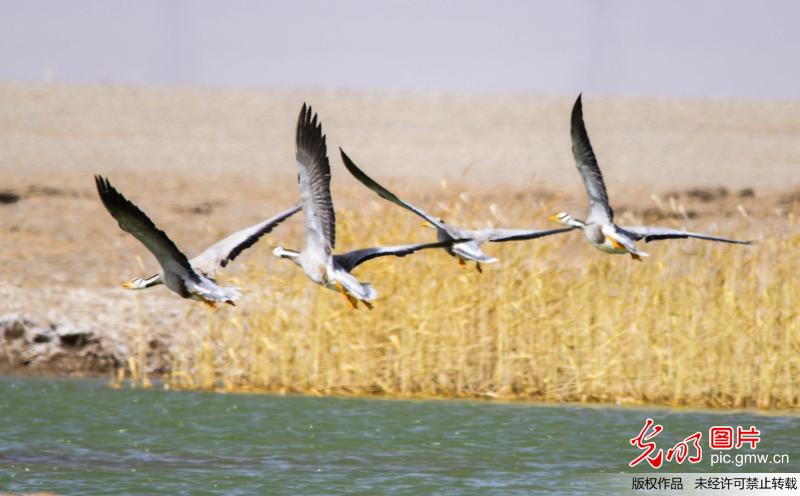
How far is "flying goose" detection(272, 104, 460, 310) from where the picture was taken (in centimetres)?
1228

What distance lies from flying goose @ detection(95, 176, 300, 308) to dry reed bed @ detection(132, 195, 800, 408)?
224 inches

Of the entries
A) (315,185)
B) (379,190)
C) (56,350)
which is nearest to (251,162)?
(56,350)

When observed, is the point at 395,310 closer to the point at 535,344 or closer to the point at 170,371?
the point at 535,344

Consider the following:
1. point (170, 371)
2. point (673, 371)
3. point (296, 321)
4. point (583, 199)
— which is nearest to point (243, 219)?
point (583, 199)

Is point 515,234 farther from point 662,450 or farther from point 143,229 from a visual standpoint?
point 662,450

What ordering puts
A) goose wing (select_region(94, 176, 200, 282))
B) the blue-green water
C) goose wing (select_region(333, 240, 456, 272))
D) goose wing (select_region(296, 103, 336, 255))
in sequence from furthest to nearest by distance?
the blue-green water, goose wing (select_region(296, 103, 336, 255)), goose wing (select_region(94, 176, 200, 282)), goose wing (select_region(333, 240, 456, 272))

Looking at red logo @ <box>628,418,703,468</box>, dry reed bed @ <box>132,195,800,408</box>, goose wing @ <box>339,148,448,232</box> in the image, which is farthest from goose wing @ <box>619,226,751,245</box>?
dry reed bed @ <box>132,195,800,408</box>

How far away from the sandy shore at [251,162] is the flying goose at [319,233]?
7.96 m

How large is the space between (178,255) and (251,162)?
32791mm

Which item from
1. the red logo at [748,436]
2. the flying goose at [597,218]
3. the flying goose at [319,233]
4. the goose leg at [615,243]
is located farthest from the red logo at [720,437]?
the flying goose at [319,233]

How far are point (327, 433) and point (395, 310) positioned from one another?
238cm

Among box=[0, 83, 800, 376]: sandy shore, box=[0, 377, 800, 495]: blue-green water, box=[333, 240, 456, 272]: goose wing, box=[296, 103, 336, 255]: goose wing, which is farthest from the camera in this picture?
box=[0, 83, 800, 376]: sandy shore

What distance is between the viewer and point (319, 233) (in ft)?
40.9

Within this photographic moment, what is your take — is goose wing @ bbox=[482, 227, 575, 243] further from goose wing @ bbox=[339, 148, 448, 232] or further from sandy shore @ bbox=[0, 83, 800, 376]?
sandy shore @ bbox=[0, 83, 800, 376]
